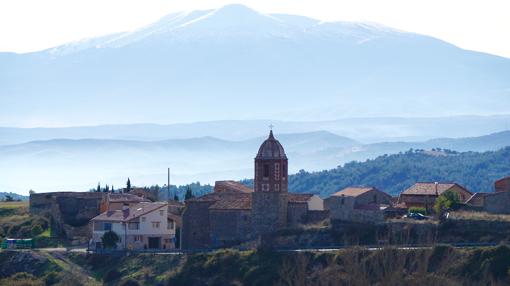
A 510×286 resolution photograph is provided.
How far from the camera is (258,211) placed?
85500 mm

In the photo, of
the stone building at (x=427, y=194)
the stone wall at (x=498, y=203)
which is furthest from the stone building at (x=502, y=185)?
the stone wall at (x=498, y=203)

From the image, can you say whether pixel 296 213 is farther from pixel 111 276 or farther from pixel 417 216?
pixel 111 276

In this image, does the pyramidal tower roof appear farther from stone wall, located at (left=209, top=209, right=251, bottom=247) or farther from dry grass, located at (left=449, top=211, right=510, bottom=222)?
dry grass, located at (left=449, top=211, right=510, bottom=222)

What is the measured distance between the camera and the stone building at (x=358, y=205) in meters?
81.0

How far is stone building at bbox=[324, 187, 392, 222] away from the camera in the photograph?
266 feet

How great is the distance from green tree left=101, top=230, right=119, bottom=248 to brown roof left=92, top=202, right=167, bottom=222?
4.74 ft

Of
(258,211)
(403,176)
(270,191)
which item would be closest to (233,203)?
(258,211)

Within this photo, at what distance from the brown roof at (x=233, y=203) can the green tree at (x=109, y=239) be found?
7.41m

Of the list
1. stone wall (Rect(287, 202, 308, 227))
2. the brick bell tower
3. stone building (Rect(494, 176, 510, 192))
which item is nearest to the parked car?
stone wall (Rect(287, 202, 308, 227))

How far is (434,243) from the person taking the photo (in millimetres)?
72500

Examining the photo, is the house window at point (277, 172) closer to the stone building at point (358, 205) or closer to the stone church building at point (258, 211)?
the stone church building at point (258, 211)

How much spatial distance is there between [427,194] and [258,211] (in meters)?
12.3

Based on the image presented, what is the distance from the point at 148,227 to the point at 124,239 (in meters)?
1.83

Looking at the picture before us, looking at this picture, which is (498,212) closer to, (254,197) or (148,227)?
(254,197)
